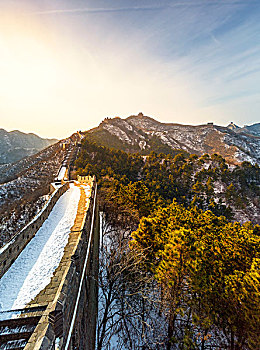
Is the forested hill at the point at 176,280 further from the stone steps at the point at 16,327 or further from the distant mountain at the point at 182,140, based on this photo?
the distant mountain at the point at 182,140

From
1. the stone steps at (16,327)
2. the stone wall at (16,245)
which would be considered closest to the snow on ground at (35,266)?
the stone wall at (16,245)

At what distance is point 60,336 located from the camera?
3783 mm

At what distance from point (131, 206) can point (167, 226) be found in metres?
5.64

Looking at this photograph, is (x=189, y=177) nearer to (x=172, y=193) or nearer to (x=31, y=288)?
(x=172, y=193)

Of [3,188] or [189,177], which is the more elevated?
[189,177]

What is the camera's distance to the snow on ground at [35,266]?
202 inches

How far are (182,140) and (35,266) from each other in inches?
4488

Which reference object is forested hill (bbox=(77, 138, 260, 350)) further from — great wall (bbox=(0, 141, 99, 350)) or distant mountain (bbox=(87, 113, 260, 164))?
distant mountain (bbox=(87, 113, 260, 164))

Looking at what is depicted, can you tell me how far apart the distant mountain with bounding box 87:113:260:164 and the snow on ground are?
70.8 metres

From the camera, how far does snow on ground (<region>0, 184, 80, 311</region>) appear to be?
5.14 m

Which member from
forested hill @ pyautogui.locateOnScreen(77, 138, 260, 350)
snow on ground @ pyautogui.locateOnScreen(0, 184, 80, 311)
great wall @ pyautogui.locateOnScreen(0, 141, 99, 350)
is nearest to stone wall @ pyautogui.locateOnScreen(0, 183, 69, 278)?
great wall @ pyautogui.locateOnScreen(0, 141, 99, 350)

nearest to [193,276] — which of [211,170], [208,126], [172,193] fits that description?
[172,193]

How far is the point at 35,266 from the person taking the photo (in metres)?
6.49

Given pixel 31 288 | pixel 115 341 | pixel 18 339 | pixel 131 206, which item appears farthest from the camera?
pixel 131 206
